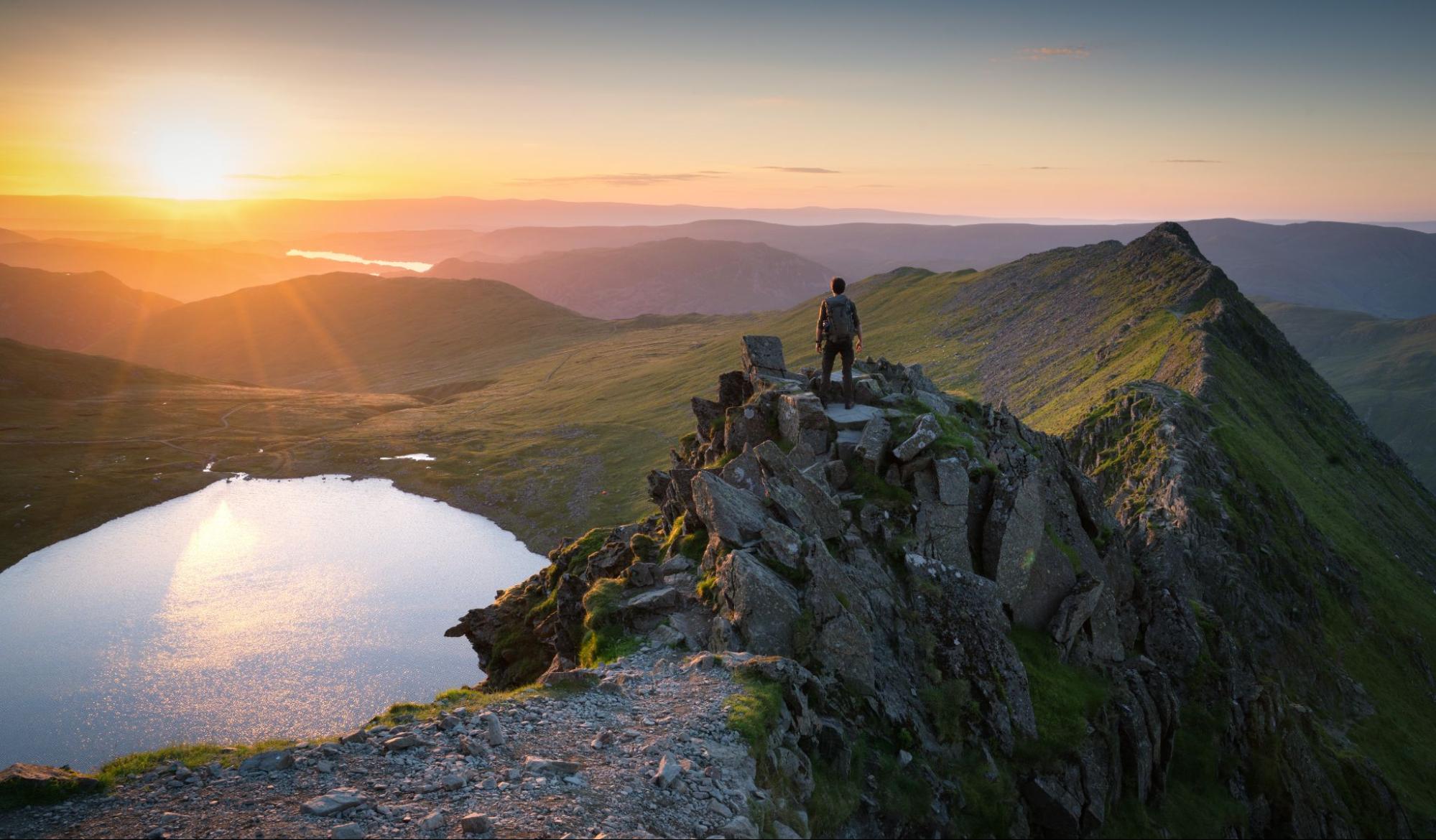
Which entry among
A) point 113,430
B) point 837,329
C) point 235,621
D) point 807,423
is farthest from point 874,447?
point 113,430

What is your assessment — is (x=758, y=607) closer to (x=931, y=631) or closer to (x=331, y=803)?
(x=931, y=631)

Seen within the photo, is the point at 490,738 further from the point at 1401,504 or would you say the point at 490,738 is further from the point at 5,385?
the point at 5,385

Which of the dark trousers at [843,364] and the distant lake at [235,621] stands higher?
the dark trousers at [843,364]

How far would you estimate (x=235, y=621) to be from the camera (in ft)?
216

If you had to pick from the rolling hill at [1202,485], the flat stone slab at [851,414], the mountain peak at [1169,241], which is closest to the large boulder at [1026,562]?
the flat stone slab at [851,414]

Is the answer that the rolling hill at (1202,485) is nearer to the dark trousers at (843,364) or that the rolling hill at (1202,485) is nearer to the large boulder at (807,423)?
the dark trousers at (843,364)

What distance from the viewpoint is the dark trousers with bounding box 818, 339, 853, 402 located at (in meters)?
32.3

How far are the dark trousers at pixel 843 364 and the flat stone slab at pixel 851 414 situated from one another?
1.74ft

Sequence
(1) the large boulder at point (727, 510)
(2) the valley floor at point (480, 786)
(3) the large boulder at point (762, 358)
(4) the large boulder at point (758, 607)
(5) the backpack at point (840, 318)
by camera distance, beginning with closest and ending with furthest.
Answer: (2) the valley floor at point (480, 786), (4) the large boulder at point (758, 607), (1) the large boulder at point (727, 510), (5) the backpack at point (840, 318), (3) the large boulder at point (762, 358)

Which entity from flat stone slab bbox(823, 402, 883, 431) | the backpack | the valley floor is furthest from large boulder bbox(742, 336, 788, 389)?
the valley floor

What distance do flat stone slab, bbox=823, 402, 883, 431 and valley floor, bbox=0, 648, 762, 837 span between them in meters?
14.2

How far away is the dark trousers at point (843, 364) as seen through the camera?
106ft

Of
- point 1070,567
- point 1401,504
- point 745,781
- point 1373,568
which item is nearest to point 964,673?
point 1070,567

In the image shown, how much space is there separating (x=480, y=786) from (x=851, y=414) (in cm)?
2120
